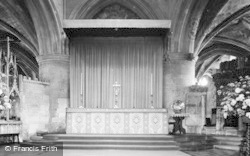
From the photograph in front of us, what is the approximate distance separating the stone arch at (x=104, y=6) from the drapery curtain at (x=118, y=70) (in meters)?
1.00

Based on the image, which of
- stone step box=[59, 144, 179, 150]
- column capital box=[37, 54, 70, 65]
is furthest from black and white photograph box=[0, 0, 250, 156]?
stone step box=[59, 144, 179, 150]

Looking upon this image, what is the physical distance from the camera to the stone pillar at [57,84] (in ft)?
36.8

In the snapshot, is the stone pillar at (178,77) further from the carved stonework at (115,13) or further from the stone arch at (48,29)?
the stone arch at (48,29)

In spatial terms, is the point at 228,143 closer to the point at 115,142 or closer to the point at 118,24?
the point at 115,142

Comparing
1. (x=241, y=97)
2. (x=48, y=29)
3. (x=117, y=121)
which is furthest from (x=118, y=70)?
(x=241, y=97)

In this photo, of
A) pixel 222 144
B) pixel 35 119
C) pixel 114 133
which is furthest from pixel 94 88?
pixel 222 144

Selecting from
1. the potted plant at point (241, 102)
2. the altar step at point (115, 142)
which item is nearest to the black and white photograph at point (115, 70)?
the altar step at point (115, 142)

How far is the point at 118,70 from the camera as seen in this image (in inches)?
Result: 485

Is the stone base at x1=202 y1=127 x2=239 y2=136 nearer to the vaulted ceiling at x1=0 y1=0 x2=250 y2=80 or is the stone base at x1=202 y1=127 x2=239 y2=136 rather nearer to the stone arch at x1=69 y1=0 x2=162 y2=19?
the vaulted ceiling at x1=0 y1=0 x2=250 y2=80

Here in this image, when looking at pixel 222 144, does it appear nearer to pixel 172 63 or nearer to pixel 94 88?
pixel 172 63

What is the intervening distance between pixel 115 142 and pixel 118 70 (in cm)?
481

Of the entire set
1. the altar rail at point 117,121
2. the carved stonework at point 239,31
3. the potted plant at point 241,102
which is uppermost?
the carved stonework at point 239,31

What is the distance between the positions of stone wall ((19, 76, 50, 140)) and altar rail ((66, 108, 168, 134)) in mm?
1609

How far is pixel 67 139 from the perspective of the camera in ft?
26.9
